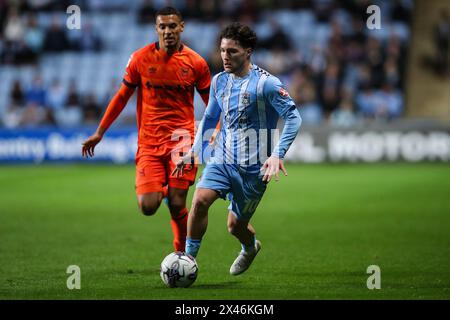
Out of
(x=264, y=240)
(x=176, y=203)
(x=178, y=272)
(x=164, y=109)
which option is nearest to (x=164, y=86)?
(x=164, y=109)

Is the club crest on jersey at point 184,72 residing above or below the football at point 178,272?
above

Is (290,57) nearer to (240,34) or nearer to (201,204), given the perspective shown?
(240,34)

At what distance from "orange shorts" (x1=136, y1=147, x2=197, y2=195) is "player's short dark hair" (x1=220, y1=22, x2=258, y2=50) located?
1.35 m

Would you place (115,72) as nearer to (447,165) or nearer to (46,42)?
(46,42)

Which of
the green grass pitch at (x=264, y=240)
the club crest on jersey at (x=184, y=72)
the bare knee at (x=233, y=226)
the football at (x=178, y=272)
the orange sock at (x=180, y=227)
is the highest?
the club crest on jersey at (x=184, y=72)

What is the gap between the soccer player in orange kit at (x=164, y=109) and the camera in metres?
8.17

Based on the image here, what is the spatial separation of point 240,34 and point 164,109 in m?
1.30

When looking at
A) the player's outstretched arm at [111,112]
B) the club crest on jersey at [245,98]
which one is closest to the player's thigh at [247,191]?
the club crest on jersey at [245,98]

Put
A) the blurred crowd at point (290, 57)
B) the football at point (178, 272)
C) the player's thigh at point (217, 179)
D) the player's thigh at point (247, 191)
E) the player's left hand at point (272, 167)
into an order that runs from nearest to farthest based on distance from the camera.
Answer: the player's left hand at point (272, 167)
the football at point (178, 272)
the player's thigh at point (217, 179)
the player's thigh at point (247, 191)
the blurred crowd at point (290, 57)

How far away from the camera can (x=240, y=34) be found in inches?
289

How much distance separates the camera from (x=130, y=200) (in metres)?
14.8

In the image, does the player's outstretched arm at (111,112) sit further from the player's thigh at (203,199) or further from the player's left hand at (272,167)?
the player's left hand at (272,167)

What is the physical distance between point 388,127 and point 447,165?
5.07 feet
